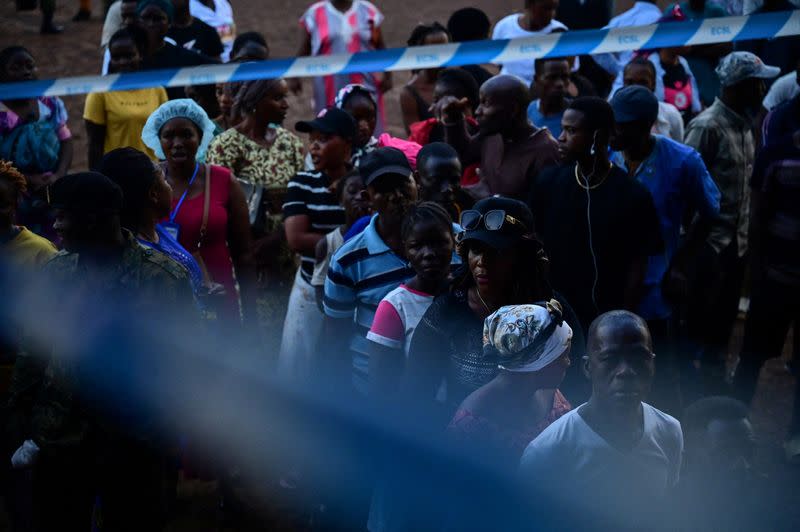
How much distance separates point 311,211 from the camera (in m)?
5.86

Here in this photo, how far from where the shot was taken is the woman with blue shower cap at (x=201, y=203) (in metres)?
5.60

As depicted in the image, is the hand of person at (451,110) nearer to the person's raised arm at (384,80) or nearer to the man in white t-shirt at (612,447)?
the man in white t-shirt at (612,447)

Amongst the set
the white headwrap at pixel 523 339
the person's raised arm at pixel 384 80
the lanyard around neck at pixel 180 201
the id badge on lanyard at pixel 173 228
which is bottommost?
the person's raised arm at pixel 384 80

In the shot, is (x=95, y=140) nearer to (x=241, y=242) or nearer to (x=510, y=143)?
(x=241, y=242)

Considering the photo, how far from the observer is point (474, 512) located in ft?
11.1

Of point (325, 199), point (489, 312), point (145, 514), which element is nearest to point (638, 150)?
point (325, 199)

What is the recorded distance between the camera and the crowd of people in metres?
3.46

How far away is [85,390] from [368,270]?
4.44 ft

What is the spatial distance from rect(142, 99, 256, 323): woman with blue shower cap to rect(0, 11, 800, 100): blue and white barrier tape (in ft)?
4.31

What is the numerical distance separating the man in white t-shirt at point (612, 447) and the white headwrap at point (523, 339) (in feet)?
0.55

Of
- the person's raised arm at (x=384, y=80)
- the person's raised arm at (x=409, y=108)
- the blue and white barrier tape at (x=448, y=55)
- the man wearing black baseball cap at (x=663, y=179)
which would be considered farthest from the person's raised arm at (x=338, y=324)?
the person's raised arm at (x=384, y=80)

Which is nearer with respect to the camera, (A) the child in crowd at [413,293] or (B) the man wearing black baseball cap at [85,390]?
(B) the man wearing black baseball cap at [85,390]

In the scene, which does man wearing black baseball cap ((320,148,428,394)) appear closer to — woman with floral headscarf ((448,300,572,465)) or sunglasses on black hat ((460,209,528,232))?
sunglasses on black hat ((460,209,528,232))

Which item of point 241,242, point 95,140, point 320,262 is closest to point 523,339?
point 320,262
